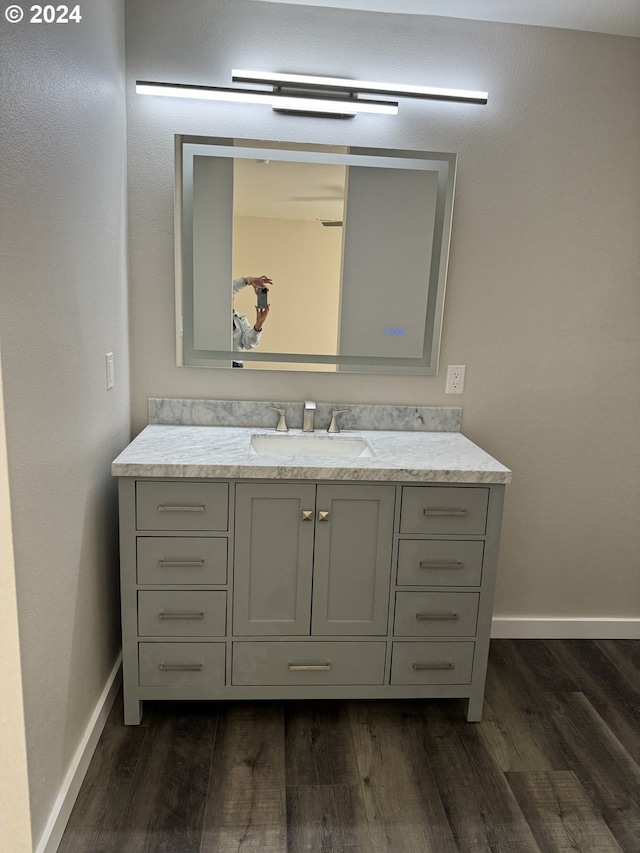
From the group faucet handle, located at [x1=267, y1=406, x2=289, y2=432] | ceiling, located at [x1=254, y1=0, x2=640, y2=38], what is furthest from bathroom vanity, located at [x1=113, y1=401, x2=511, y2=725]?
ceiling, located at [x1=254, y1=0, x2=640, y2=38]

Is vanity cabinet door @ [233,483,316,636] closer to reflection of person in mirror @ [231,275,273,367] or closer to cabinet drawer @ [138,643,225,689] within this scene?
cabinet drawer @ [138,643,225,689]

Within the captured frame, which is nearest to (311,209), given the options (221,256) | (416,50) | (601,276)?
(221,256)

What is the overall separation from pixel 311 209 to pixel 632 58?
4.26 ft

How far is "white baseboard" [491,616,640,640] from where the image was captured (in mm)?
2688

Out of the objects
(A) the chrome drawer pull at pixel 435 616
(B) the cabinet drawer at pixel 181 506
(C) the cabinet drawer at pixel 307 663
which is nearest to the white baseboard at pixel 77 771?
(C) the cabinet drawer at pixel 307 663

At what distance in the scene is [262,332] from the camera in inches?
92.0

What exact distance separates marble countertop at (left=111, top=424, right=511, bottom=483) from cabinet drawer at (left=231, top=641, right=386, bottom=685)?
0.57 m

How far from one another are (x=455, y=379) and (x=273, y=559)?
3.35ft

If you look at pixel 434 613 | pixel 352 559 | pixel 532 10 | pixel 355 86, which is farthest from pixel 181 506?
pixel 532 10

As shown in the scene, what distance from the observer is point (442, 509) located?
6.58 feet

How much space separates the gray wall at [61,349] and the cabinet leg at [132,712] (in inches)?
3.9

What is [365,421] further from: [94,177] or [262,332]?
[94,177]

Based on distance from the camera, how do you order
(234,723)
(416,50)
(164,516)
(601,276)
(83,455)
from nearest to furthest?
(83,455)
(164,516)
(234,723)
(416,50)
(601,276)

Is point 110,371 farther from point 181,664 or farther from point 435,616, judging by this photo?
point 435,616
